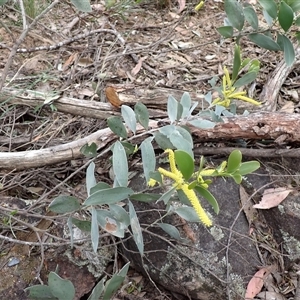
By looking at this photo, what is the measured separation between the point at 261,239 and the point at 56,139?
1.09m

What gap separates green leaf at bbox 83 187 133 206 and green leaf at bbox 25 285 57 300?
228mm

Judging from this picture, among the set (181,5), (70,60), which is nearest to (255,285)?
(70,60)

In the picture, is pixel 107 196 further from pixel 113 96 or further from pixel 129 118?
pixel 113 96

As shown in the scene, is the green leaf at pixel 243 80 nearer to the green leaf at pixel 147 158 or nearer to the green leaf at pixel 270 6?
the green leaf at pixel 270 6

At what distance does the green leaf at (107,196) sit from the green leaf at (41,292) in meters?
0.23

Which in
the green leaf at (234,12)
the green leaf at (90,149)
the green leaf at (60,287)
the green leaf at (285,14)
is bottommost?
the green leaf at (90,149)

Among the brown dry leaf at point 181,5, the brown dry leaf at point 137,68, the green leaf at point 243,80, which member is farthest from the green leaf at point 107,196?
the brown dry leaf at point 181,5

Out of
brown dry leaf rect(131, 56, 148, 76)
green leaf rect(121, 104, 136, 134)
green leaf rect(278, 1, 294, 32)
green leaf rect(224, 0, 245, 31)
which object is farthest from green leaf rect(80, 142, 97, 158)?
brown dry leaf rect(131, 56, 148, 76)

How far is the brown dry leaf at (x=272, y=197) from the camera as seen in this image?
1.81 meters

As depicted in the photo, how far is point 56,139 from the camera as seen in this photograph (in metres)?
2.10

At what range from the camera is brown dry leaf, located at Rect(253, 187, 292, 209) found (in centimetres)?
181

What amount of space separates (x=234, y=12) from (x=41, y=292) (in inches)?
39.8

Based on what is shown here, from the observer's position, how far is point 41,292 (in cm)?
101

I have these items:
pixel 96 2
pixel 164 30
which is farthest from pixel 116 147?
pixel 96 2
